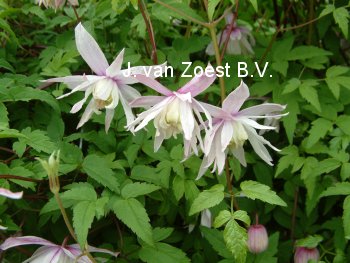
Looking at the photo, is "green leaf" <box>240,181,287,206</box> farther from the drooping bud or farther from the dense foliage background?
the drooping bud

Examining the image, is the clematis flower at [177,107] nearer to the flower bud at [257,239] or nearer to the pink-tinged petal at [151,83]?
the pink-tinged petal at [151,83]

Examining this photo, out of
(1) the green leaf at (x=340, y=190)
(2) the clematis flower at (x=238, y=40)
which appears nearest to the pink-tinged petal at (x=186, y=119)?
(1) the green leaf at (x=340, y=190)

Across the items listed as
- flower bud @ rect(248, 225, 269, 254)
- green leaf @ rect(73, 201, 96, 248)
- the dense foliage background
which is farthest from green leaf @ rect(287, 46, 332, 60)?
green leaf @ rect(73, 201, 96, 248)

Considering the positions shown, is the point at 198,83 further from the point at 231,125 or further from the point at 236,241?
the point at 236,241

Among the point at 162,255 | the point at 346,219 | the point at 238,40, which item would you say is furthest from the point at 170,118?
the point at 238,40

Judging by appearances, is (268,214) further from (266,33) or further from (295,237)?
(266,33)

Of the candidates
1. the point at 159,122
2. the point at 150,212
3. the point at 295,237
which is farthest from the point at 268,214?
the point at 159,122
